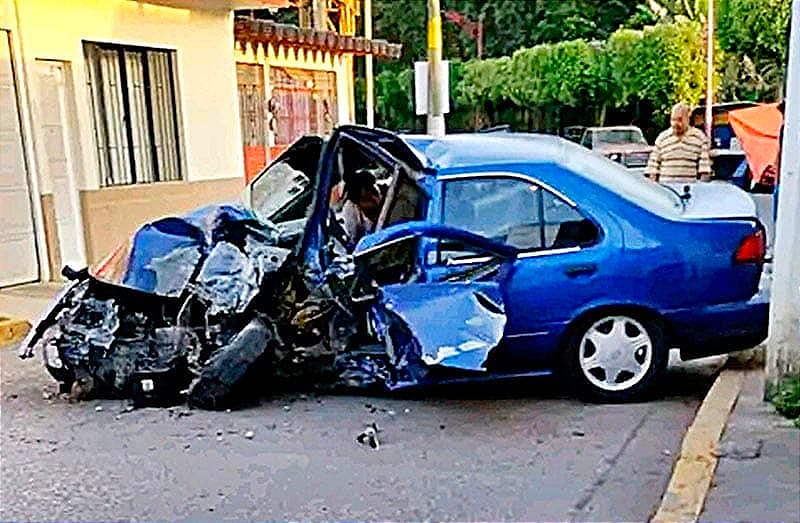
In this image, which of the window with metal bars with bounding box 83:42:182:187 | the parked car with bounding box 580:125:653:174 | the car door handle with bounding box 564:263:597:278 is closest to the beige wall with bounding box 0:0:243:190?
the window with metal bars with bounding box 83:42:182:187

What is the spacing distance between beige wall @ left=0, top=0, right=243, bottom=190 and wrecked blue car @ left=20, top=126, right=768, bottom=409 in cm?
523

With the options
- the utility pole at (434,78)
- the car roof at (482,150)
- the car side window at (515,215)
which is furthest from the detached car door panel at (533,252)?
the utility pole at (434,78)

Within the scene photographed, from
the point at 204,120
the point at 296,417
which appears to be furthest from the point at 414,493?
the point at 204,120

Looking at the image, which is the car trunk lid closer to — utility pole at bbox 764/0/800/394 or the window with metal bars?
utility pole at bbox 764/0/800/394

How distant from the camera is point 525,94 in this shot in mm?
34906

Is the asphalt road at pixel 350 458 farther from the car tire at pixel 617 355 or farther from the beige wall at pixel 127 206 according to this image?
the beige wall at pixel 127 206

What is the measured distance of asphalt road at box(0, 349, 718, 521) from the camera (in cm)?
Result: 467

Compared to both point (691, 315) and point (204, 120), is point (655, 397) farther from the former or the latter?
point (204, 120)

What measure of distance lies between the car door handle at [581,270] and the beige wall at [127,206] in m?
7.28

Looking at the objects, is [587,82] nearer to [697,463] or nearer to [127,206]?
[127,206]

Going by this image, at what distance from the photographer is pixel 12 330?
8836mm

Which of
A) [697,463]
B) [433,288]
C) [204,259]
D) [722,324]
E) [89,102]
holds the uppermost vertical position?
[89,102]

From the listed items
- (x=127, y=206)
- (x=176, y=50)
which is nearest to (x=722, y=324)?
(x=127, y=206)

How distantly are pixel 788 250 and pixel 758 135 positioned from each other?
7863 mm
